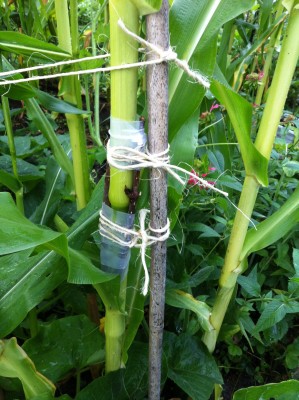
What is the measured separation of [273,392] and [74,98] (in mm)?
736

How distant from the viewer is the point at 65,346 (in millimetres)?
841

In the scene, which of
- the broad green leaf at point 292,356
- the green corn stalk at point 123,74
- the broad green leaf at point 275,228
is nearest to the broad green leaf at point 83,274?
the green corn stalk at point 123,74

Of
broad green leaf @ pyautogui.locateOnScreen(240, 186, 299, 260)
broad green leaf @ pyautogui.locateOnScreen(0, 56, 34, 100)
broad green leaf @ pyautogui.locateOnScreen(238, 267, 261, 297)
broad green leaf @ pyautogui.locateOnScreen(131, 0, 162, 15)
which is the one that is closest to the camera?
broad green leaf @ pyautogui.locateOnScreen(131, 0, 162, 15)

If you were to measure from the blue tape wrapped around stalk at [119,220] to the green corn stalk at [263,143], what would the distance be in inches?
8.6

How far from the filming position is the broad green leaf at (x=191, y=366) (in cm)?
84

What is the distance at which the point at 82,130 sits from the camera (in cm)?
82

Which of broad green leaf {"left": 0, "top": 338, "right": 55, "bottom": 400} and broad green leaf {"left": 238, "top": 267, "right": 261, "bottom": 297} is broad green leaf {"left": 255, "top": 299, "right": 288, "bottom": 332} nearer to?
broad green leaf {"left": 238, "top": 267, "right": 261, "bottom": 297}

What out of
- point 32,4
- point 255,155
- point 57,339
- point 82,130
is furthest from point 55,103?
point 57,339

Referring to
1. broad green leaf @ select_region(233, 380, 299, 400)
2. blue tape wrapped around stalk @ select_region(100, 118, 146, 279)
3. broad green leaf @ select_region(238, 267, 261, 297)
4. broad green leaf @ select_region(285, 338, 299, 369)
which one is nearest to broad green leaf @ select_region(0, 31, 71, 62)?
blue tape wrapped around stalk @ select_region(100, 118, 146, 279)

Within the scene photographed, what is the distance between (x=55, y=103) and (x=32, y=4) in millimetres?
279

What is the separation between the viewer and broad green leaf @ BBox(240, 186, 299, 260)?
80 cm

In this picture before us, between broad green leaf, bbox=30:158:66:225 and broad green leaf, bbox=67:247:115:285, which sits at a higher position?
broad green leaf, bbox=67:247:115:285

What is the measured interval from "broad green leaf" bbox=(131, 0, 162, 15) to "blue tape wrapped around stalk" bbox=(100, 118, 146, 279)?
139mm

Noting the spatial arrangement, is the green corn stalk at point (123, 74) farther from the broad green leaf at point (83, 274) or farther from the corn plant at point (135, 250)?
the broad green leaf at point (83, 274)
